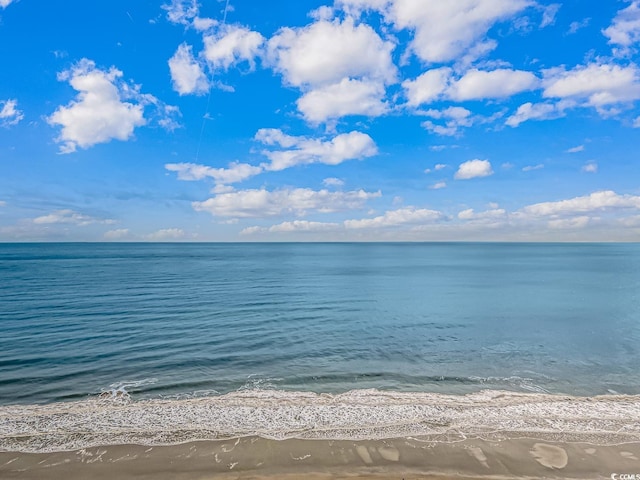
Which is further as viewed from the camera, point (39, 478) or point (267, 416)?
point (267, 416)

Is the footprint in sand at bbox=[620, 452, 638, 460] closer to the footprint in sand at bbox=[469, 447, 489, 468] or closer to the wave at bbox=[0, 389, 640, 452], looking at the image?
the wave at bbox=[0, 389, 640, 452]

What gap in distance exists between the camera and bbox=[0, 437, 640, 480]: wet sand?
1095 centimetres

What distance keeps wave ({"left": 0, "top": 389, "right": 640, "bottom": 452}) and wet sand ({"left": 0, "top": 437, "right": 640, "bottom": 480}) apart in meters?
0.58

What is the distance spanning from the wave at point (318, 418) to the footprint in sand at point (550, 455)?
2.85 ft

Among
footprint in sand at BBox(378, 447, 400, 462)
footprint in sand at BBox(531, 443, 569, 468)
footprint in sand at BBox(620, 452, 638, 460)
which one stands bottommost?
footprint in sand at BBox(620, 452, 638, 460)

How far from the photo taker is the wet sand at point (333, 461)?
10945 millimetres

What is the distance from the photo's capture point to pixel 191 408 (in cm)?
1592

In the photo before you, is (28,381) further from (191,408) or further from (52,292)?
(52,292)

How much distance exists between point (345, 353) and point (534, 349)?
13880mm

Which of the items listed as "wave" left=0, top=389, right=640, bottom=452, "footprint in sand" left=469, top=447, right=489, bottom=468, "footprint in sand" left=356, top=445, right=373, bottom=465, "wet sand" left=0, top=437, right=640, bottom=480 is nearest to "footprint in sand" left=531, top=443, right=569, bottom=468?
"wet sand" left=0, top=437, right=640, bottom=480

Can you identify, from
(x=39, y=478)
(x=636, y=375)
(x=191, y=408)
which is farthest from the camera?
(x=636, y=375)

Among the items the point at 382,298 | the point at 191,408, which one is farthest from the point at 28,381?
the point at 382,298

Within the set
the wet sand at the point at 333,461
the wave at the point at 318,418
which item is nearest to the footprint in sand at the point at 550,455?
the wet sand at the point at 333,461

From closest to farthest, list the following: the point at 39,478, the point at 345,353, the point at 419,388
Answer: the point at 39,478 → the point at 419,388 → the point at 345,353
